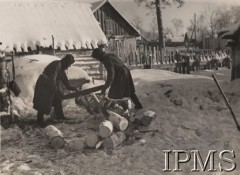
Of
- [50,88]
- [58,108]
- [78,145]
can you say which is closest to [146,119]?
[78,145]

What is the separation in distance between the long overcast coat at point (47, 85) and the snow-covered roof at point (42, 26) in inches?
14.1

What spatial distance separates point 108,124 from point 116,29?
434cm

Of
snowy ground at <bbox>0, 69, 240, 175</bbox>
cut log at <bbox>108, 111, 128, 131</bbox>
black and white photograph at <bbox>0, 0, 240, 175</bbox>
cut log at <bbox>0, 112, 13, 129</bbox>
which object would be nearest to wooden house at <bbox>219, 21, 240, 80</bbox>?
black and white photograph at <bbox>0, 0, 240, 175</bbox>

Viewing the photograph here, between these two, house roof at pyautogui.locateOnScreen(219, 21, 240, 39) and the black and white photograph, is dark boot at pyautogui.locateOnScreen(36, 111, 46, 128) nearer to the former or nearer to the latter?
the black and white photograph

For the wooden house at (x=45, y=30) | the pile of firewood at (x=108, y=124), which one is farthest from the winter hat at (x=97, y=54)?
the pile of firewood at (x=108, y=124)

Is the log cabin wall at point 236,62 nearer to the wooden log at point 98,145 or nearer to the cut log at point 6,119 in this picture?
the wooden log at point 98,145

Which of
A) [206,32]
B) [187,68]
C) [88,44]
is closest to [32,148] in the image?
[88,44]

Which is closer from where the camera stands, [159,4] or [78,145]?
[78,145]

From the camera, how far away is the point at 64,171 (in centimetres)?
436

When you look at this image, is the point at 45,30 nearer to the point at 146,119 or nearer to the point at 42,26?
the point at 42,26

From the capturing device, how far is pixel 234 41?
7.93 meters

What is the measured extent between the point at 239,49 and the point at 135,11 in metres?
2.97

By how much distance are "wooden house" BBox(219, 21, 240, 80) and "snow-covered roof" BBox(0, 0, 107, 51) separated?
105 inches

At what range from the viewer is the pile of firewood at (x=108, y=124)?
4.94 meters
